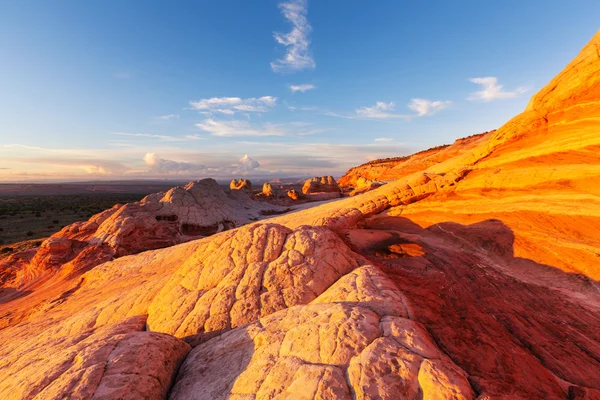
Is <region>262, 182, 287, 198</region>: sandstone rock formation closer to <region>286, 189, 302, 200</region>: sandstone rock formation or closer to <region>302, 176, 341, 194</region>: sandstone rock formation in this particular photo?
<region>286, 189, 302, 200</region>: sandstone rock formation

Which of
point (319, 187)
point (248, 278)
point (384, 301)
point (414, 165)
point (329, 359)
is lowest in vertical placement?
point (319, 187)

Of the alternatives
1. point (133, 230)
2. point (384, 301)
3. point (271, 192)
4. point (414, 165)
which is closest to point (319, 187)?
point (271, 192)

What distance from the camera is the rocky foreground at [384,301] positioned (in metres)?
3.53

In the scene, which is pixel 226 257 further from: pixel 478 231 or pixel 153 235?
pixel 153 235

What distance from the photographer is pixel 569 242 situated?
31.2 feet

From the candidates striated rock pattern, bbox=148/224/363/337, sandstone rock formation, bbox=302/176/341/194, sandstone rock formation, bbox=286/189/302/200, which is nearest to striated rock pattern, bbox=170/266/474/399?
striated rock pattern, bbox=148/224/363/337

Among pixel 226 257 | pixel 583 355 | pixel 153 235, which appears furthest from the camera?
pixel 153 235

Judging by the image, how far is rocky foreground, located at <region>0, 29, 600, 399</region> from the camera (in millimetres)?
3531

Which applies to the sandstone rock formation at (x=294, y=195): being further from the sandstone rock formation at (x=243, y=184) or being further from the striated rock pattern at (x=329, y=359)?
the striated rock pattern at (x=329, y=359)

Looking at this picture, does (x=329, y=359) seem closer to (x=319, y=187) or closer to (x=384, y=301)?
(x=384, y=301)

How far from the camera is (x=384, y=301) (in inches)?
184

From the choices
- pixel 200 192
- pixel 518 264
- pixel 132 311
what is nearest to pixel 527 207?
pixel 518 264

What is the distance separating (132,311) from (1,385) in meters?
3.54

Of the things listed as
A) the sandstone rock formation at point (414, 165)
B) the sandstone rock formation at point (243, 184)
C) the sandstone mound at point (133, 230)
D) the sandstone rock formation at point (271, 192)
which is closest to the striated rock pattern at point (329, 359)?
the sandstone mound at point (133, 230)
